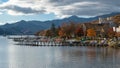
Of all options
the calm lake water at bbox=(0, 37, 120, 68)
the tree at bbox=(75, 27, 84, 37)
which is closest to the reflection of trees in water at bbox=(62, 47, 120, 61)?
the calm lake water at bbox=(0, 37, 120, 68)

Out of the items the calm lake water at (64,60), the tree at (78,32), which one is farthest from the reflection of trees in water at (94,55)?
the tree at (78,32)

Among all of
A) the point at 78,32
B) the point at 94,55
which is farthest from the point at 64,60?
the point at 78,32

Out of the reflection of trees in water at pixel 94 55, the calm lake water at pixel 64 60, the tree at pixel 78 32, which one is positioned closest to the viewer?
the calm lake water at pixel 64 60

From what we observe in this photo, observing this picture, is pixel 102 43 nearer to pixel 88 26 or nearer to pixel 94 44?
pixel 94 44

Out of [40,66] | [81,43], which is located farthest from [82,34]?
[40,66]

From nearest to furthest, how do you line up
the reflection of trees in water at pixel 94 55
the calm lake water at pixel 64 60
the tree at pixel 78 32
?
the calm lake water at pixel 64 60
the reflection of trees in water at pixel 94 55
the tree at pixel 78 32

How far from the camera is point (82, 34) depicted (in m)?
147

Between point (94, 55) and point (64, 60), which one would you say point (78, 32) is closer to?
point (94, 55)

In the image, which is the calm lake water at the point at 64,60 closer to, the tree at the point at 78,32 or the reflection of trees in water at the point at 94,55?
the reflection of trees in water at the point at 94,55

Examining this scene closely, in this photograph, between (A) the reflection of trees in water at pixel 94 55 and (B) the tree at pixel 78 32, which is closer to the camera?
(A) the reflection of trees in water at pixel 94 55

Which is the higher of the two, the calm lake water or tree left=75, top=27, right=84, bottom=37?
tree left=75, top=27, right=84, bottom=37

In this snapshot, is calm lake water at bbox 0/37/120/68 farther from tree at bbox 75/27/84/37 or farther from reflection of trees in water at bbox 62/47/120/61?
tree at bbox 75/27/84/37

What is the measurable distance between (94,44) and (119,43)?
12.7m

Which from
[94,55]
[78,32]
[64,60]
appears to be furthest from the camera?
[78,32]
